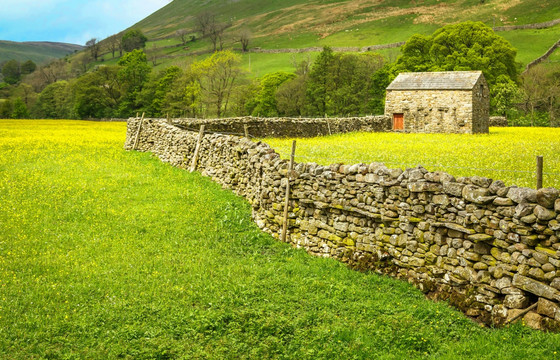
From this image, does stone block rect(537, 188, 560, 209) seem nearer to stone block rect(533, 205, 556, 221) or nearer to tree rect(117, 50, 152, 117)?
stone block rect(533, 205, 556, 221)

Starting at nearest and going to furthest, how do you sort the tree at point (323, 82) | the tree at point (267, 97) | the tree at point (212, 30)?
the tree at point (323, 82) → the tree at point (267, 97) → the tree at point (212, 30)

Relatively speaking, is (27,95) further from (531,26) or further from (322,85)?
(531,26)

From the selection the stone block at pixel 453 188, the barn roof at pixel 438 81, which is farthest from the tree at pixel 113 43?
the stone block at pixel 453 188

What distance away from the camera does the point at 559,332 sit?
6379mm

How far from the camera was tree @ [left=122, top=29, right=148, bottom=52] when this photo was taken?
167 m

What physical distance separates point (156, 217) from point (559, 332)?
9.89 meters

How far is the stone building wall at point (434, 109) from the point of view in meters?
40.4

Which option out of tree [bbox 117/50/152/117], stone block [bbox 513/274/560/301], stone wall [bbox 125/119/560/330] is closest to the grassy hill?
tree [bbox 117/50/152/117]

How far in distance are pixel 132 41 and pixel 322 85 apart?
126 meters

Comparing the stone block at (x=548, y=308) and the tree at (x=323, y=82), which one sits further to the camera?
the tree at (x=323, y=82)

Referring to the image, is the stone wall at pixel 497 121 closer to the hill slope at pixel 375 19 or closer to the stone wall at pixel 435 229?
the stone wall at pixel 435 229

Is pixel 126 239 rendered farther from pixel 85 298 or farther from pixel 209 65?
pixel 209 65

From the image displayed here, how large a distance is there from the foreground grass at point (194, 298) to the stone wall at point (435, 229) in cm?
48

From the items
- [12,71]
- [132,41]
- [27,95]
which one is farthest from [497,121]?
[12,71]
